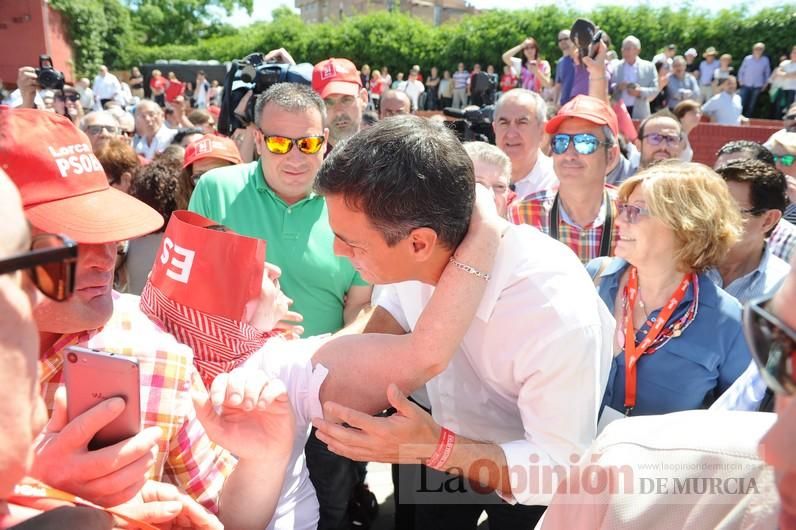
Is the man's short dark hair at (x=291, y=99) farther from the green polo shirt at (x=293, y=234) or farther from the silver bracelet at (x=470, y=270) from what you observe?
the silver bracelet at (x=470, y=270)

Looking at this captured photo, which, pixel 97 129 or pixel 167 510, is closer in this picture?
pixel 167 510

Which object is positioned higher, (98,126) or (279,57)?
(279,57)

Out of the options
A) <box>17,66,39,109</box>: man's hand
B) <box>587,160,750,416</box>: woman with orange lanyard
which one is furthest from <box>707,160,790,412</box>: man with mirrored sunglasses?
<box>17,66,39,109</box>: man's hand

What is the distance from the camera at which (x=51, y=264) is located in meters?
0.93

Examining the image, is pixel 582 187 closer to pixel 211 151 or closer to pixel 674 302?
pixel 674 302

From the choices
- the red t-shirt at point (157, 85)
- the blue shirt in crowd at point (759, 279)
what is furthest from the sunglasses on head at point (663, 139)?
the red t-shirt at point (157, 85)

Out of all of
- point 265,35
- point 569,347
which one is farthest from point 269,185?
point 265,35

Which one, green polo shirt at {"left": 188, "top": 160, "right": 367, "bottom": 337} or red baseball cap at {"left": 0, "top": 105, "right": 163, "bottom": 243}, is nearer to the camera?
red baseball cap at {"left": 0, "top": 105, "right": 163, "bottom": 243}

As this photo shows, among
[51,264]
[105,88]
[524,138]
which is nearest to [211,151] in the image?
[524,138]

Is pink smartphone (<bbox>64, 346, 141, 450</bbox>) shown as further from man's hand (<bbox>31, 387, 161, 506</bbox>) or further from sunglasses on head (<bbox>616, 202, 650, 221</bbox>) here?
sunglasses on head (<bbox>616, 202, 650, 221</bbox>)

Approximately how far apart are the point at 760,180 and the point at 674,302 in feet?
4.05

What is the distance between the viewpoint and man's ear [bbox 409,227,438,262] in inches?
68.0

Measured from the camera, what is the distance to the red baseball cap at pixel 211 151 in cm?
425

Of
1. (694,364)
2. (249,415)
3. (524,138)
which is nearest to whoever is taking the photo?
(249,415)
